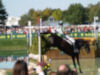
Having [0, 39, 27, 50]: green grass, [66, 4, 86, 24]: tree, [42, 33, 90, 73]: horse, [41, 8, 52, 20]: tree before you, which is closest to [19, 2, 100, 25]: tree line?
[66, 4, 86, 24]: tree

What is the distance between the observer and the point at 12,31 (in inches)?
934

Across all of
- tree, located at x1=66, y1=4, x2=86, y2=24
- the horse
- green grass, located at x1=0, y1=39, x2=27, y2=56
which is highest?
tree, located at x1=66, y1=4, x2=86, y2=24

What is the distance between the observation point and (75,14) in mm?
64188

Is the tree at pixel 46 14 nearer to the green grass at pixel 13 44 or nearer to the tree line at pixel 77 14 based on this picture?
the tree line at pixel 77 14

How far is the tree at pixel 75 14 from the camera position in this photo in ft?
199

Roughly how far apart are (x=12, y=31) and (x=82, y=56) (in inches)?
328

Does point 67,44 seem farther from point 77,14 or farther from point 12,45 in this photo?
point 77,14

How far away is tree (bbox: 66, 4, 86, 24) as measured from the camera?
60.8m

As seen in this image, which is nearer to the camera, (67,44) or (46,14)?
(67,44)

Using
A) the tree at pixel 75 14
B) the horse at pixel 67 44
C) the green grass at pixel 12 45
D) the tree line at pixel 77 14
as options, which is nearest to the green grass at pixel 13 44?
the green grass at pixel 12 45

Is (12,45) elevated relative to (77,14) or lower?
lower

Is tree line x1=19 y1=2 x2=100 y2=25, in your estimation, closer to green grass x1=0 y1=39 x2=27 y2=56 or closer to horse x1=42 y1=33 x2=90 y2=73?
green grass x1=0 y1=39 x2=27 y2=56

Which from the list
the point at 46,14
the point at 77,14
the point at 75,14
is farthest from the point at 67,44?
the point at 46,14

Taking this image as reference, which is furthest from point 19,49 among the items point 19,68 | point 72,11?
point 72,11
